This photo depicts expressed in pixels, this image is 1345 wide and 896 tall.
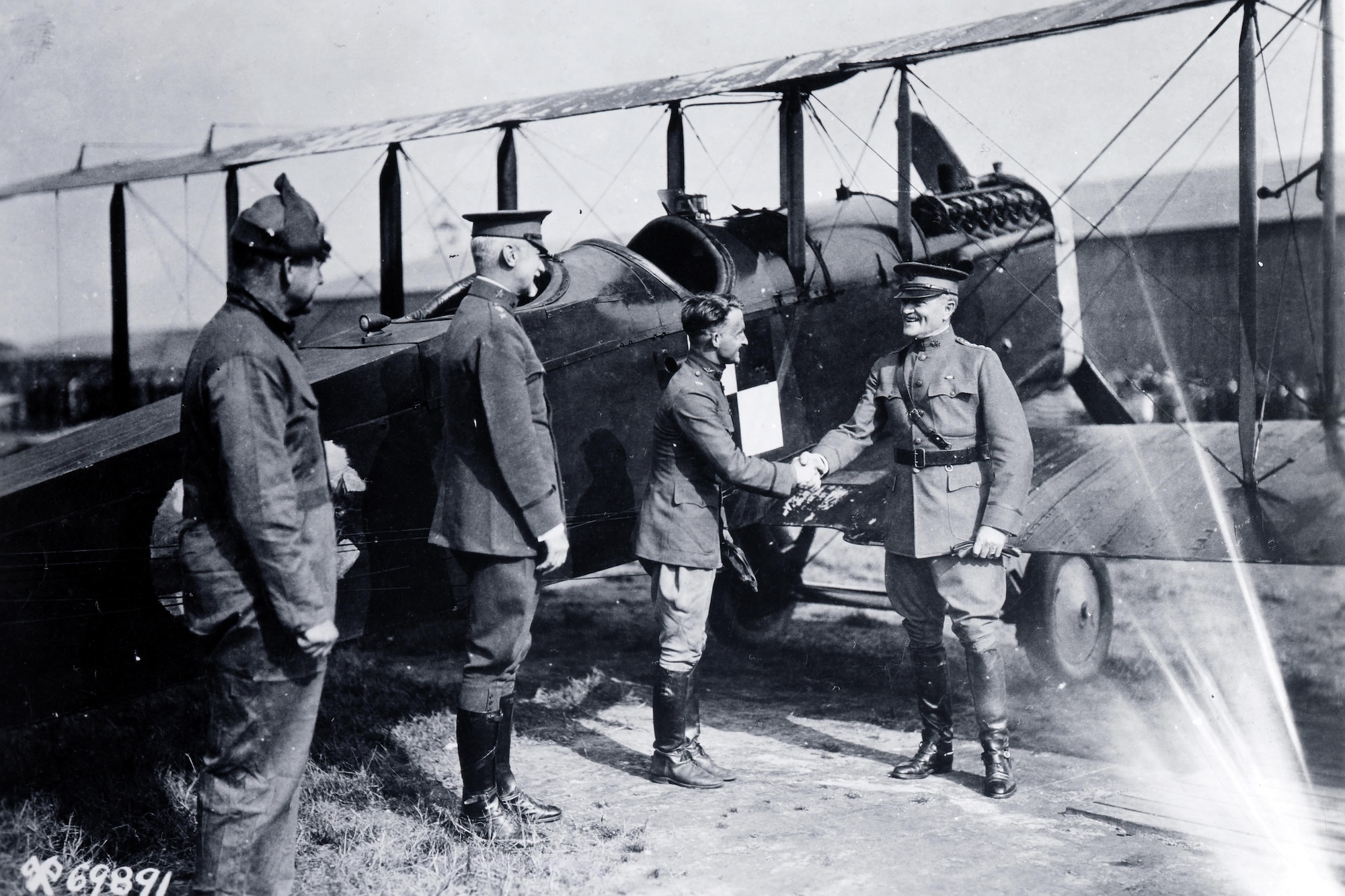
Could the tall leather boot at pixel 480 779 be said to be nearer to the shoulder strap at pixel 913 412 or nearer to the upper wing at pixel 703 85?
the shoulder strap at pixel 913 412

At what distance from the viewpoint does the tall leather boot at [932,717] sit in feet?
17.0

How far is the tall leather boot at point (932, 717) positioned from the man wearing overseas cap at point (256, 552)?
2889 millimetres

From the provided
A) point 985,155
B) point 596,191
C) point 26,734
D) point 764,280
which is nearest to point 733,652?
point 764,280

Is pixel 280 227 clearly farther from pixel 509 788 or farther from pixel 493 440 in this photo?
pixel 509 788

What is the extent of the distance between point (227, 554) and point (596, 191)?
67.1ft

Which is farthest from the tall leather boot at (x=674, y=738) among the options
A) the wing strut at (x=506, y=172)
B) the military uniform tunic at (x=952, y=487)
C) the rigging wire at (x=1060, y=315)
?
the wing strut at (x=506, y=172)

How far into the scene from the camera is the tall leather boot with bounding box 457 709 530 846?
431 cm

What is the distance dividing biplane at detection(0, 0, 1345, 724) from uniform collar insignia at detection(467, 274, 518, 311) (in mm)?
669

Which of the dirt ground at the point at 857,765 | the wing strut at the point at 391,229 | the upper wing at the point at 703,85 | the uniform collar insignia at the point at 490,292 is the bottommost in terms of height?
the dirt ground at the point at 857,765

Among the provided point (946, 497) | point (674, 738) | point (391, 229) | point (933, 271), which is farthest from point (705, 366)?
point (391, 229)

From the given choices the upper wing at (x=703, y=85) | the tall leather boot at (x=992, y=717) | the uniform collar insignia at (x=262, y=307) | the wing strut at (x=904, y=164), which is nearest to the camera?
the uniform collar insignia at (x=262, y=307)

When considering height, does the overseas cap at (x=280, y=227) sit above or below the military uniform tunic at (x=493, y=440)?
above

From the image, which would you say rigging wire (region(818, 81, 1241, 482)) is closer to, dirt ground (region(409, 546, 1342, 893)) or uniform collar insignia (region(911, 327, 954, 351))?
uniform collar insignia (region(911, 327, 954, 351))

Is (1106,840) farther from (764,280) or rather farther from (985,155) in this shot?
(985,155)
